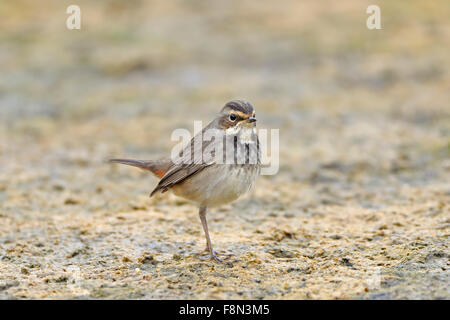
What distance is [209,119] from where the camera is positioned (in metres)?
9.82

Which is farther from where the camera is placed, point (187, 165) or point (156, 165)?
point (156, 165)

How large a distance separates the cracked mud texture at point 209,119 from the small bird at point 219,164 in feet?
1.66

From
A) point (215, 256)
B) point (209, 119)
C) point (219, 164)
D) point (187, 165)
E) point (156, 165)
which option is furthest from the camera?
point (209, 119)

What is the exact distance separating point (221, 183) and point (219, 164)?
0.56 ft

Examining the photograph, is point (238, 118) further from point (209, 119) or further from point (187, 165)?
point (209, 119)

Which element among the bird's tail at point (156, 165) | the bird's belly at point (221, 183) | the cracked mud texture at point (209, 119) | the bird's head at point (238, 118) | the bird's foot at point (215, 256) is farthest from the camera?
the bird's tail at point (156, 165)

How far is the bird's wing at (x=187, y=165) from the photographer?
546cm

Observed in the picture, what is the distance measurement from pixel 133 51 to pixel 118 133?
3487 millimetres

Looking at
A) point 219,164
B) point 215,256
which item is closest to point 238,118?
point 219,164

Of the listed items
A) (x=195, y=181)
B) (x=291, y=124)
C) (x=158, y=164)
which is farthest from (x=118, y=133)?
(x=195, y=181)

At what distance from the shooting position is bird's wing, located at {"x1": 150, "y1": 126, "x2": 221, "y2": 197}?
17.9 feet

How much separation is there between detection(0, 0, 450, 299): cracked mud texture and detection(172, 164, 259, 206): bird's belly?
1.66 ft

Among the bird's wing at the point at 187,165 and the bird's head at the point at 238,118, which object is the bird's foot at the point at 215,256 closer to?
the bird's wing at the point at 187,165

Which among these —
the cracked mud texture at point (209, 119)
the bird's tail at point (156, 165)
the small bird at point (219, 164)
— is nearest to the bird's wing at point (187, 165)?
the small bird at point (219, 164)
